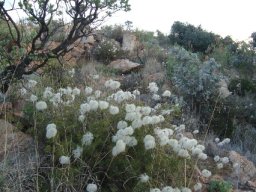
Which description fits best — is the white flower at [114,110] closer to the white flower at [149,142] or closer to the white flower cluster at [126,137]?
the white flower cluster at [126,137]

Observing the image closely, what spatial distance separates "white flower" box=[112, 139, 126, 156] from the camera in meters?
4.34

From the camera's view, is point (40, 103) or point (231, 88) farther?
point (231, 88)

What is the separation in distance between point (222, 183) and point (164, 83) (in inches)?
201

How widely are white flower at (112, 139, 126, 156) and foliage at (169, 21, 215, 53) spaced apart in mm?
12398

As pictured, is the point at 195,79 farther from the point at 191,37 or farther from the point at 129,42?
the point at 191,37

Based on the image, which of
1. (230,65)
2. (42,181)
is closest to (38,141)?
(42,181)

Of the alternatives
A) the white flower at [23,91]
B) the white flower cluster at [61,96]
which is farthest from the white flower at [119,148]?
the white flower at [23,91]

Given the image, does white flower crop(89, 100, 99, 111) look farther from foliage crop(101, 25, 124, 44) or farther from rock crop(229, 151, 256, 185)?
foliage crop(101, 25, 124, 44)

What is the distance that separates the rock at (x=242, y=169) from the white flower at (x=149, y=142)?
167 cm

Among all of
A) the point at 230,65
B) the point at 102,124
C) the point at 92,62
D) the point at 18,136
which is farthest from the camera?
the point at 230,65

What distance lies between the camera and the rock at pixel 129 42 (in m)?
14.4

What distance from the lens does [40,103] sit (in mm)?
4852

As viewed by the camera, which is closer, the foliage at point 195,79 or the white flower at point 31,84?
the white flower at point 31,84

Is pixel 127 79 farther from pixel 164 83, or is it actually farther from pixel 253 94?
pixel 253 94
